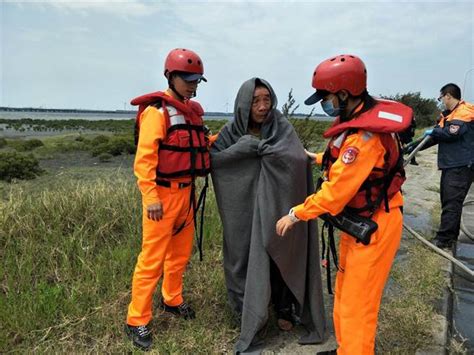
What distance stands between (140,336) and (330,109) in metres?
2.31

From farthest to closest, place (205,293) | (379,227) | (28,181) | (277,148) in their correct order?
1. (28,181)
2. (205,293)
3. (277,148)
4. (379,227)

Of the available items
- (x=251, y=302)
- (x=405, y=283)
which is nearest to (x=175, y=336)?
(x=251, y=302)

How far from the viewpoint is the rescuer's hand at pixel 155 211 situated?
3.01 metres

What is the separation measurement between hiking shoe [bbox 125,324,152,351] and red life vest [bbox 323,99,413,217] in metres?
1.91

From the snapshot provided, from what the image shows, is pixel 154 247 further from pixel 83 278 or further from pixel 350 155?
pixel 350 155

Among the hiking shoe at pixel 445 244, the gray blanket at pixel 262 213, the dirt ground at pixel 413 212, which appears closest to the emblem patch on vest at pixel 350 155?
the gray blanket at pixel 262 213

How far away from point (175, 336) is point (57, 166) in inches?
600

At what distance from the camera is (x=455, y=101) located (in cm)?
565

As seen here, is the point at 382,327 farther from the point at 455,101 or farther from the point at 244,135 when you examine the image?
the point at 455,101

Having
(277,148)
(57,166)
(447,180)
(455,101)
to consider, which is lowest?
(57,166)

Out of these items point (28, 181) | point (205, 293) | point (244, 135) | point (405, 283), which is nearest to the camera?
point (244, 135)

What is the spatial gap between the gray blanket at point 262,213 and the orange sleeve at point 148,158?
507 mm

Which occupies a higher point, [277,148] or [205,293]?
[277,148]

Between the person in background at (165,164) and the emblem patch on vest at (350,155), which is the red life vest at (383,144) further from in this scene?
the person in background at (165,164)
